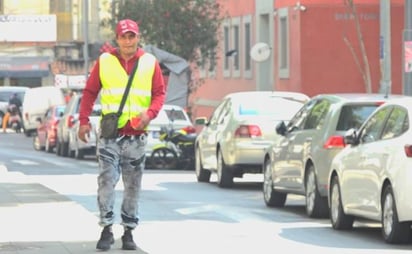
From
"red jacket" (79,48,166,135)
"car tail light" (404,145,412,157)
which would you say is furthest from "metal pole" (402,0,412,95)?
"red jacket" (79,48,166,135)

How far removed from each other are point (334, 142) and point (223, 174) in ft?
19.8

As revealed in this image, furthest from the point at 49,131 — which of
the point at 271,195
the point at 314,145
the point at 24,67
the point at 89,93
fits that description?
the point at 24,67

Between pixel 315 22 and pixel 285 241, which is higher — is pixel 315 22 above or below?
above

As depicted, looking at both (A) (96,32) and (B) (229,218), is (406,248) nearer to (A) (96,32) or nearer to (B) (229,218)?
(B) (229,218)

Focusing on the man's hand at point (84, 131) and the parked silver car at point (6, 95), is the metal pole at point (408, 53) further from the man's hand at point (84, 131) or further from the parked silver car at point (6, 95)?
the parked silver car at point (6, 95)

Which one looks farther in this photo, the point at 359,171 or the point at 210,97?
the point at 210,97

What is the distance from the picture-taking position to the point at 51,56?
263 ft

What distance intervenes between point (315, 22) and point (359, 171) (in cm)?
2441

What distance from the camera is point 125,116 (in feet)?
37.1

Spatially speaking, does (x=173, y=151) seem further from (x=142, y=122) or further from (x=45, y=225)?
(x=142, y=122)

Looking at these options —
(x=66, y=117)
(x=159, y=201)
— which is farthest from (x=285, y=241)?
(x=66, y=117)

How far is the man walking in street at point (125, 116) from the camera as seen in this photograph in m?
11.3

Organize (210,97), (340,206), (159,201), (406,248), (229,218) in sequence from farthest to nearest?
(210,97), (159,201), (229,218), (340,206), (406,248)

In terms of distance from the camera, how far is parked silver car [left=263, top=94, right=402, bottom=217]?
15.8 metres
